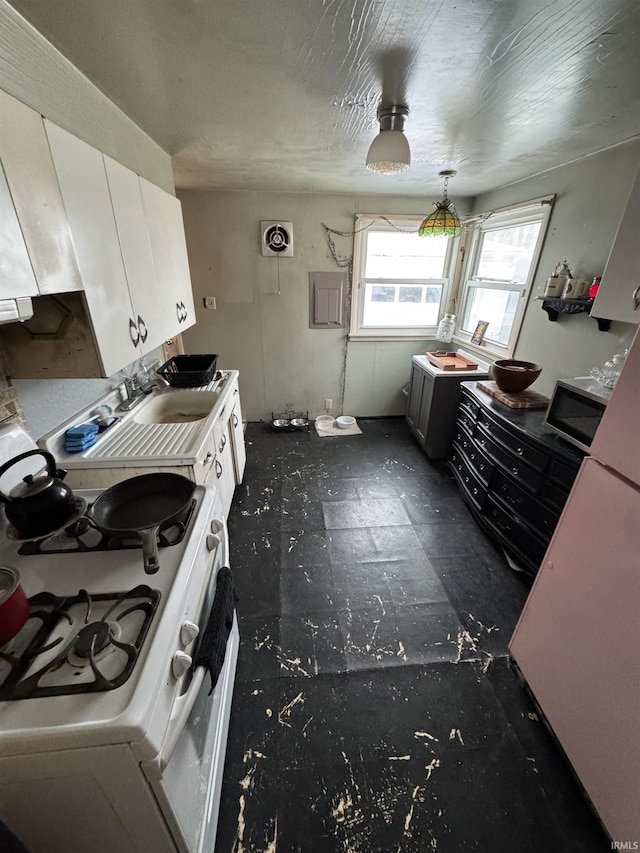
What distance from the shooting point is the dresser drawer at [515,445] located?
180cm

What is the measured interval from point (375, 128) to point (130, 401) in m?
1.97

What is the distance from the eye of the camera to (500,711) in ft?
4.49

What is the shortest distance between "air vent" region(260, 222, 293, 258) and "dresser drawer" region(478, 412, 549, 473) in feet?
7.61

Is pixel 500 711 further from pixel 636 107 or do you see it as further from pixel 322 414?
pixel 322 414

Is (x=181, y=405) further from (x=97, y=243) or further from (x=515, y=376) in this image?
(x=515, y=376)

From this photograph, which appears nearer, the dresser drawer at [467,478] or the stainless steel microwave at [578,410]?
the stainless steel microwave at [578,410]

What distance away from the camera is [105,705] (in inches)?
23.4

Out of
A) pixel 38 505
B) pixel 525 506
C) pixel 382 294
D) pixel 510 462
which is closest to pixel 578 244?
pixel 510 462

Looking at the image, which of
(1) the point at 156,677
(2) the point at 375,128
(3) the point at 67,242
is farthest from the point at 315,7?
(1) the point at 156,677

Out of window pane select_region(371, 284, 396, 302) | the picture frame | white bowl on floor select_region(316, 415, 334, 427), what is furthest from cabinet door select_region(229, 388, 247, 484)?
the picture frame

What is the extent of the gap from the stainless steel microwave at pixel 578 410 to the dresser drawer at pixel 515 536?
1.89ft

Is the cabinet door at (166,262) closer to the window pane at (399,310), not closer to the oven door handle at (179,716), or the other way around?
the oven door handle at (179,716)

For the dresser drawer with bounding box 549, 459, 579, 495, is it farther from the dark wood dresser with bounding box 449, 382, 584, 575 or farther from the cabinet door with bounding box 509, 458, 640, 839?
the cabinet door with bounding box 509, 458, 640, 839

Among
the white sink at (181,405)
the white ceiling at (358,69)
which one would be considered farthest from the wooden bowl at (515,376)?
the white sink at (181,405)
